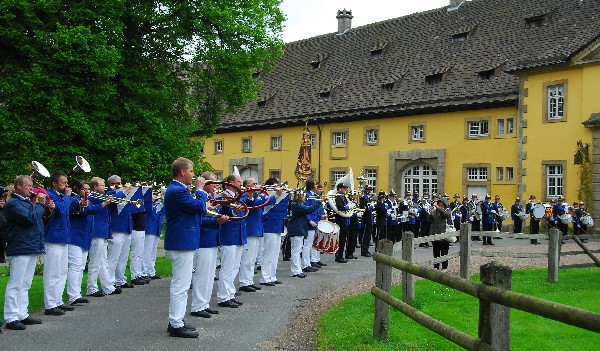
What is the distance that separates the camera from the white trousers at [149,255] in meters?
14.0

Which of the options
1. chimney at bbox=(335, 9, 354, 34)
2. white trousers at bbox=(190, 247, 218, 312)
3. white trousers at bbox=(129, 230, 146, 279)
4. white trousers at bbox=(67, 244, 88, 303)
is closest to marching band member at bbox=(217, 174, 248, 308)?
white trousers at bbox=(190, 247, 218, 312)

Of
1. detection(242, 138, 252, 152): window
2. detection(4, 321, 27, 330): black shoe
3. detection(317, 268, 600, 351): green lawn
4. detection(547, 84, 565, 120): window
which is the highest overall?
detection(547, 84, 565, 120): window

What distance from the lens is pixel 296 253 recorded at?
1508cm

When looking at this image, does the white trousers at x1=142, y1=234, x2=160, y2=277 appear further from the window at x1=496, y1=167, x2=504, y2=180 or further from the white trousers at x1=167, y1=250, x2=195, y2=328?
the window at x1=496, y1=167, x2=504, y2=180

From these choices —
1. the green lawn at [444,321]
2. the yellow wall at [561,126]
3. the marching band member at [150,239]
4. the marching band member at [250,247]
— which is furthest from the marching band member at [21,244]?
the yellow wall at [561,126]

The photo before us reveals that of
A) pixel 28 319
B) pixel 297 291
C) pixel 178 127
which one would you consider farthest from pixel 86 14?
pixel 28 319

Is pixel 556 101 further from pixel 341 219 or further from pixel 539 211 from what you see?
pixel 341 219

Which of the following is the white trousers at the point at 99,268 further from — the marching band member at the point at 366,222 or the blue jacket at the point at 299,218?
the marching band member at the point at 366,222

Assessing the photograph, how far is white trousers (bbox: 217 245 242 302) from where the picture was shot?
35.4ft

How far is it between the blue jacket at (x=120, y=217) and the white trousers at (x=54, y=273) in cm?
207

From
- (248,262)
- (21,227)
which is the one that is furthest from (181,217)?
(248,262)

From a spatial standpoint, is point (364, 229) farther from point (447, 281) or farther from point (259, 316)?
point (447, 281)

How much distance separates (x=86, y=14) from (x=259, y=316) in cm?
1564

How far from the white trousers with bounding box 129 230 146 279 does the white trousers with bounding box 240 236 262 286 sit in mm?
2167
